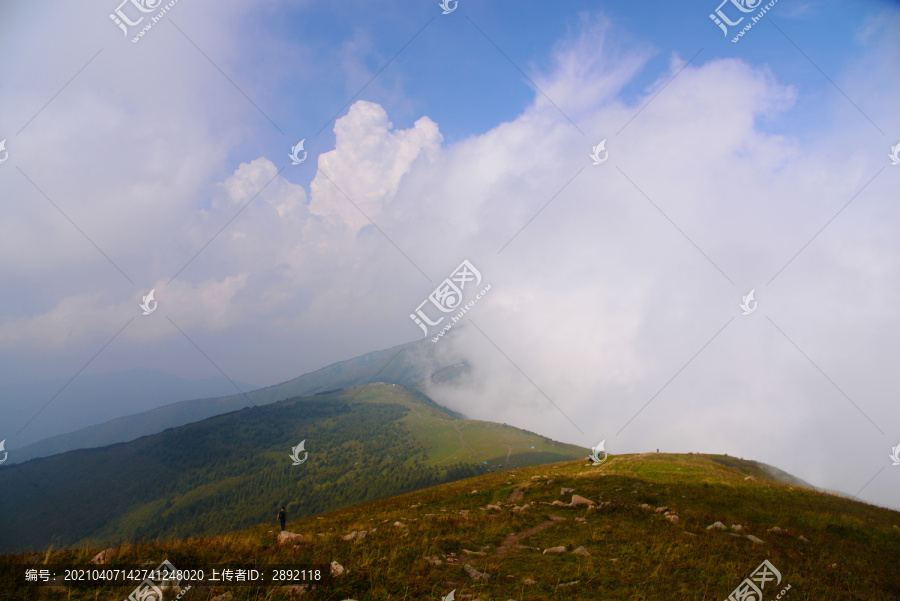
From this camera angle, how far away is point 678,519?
1630cm

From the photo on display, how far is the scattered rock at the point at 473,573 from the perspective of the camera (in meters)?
9.90

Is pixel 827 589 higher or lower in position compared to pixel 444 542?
lower

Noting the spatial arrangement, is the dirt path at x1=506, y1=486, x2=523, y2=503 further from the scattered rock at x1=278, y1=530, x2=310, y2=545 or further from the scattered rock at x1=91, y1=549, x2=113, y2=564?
the scattered rock at x1=91, y1=549, x2=113, y2=564

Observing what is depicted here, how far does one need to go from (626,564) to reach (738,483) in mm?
22094

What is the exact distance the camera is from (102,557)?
8547mm

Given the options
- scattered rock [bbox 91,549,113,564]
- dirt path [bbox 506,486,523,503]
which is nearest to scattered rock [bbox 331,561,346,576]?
scattered rock [bbox 91,549,113,564]

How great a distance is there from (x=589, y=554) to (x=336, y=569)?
8.52 meters

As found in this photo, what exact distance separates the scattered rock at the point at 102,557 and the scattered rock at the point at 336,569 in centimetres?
541

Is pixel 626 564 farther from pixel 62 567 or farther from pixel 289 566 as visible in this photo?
pixel 62 567

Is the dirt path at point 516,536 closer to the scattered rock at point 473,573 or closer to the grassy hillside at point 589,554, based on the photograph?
the grassy hillside at point 589,554

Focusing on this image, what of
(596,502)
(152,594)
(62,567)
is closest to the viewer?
(152,594)

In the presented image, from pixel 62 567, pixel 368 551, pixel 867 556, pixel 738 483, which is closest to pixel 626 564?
pixel 368 551

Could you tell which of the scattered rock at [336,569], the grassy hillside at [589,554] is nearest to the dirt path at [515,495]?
the grassy hillside at [589,554]

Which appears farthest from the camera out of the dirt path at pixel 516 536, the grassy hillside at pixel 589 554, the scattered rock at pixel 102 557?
the dirt path at pixel 516 536
